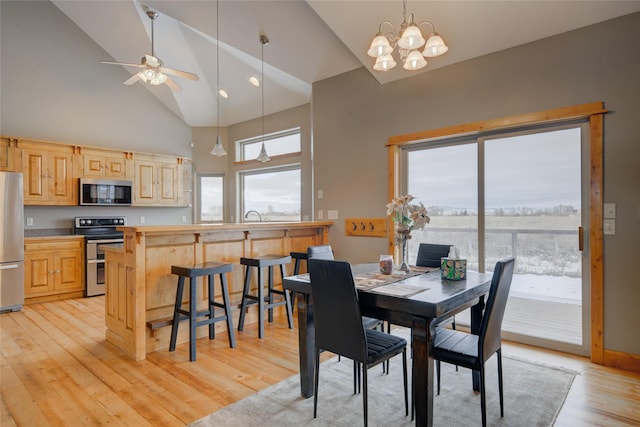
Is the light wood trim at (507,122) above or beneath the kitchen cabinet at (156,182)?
above

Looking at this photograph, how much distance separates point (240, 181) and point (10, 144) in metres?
3.65

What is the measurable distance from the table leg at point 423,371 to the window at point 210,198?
20.9 ft

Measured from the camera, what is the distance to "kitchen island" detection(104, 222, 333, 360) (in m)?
2.96

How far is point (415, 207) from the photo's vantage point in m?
2.43

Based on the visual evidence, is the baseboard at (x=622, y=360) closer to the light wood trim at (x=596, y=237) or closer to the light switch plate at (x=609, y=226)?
the light wood trim at (x=596, y=237)

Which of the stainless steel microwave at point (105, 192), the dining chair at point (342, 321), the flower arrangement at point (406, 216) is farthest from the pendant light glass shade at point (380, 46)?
the stainless steel microwave at point (105, 192)

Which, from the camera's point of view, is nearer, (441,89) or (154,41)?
(441,89)

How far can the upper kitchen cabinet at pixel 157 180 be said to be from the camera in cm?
615

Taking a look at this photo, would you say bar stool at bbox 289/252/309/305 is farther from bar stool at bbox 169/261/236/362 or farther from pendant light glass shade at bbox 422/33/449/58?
pendant light glass shade at bbox 422/33/449/58

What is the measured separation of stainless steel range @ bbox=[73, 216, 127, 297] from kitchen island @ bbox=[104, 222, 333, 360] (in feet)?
7.59

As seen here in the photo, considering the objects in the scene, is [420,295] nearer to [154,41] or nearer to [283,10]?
[283,10]

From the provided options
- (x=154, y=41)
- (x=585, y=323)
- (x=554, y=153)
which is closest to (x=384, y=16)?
(x=554, y=153)

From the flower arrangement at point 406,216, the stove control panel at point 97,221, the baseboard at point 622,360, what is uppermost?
the flower arrangement at point 406,216

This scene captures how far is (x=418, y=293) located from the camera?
1930 millimetres
